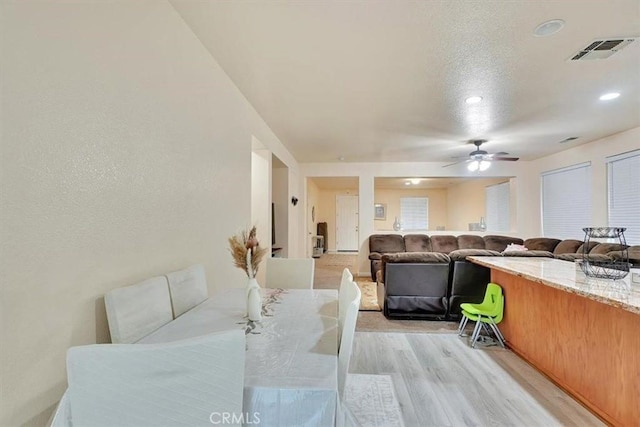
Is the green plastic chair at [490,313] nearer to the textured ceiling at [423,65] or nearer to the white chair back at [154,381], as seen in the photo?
the textured ceiling at [423,65]

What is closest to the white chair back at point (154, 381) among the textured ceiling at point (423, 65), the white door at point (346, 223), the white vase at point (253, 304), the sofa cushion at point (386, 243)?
the white vase at point (253, 304)

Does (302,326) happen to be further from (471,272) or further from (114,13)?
(471,272)

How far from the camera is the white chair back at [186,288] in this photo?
5.48 ft

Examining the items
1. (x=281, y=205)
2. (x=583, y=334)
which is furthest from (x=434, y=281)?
(x=281, y=205)

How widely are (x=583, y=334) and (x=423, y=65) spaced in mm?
2383

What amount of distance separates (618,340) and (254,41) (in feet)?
10.3

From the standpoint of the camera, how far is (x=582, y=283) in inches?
75.9

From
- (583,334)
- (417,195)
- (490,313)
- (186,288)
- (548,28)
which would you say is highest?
(548,28)

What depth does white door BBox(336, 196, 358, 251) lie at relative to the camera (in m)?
11.1

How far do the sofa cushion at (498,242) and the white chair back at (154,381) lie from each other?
6561 millimetres

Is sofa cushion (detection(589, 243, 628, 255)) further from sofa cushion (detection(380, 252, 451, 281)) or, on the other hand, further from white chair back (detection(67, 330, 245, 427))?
white chair back (detection(67, 330, 245, 427))

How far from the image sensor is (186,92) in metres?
2.05

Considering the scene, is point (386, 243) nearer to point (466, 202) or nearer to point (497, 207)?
point (497, 207)

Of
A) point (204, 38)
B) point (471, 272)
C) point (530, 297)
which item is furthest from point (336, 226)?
point (204, 38)
